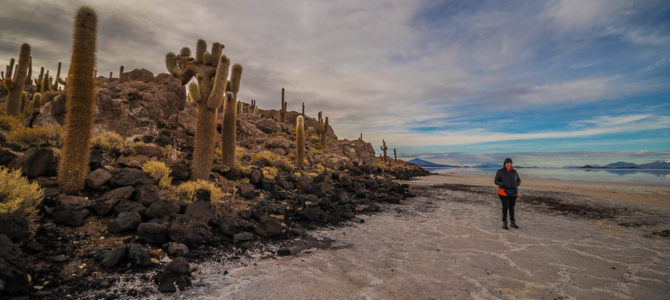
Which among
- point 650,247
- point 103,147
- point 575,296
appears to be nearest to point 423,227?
point 575,296

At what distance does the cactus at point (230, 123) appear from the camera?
39.6 ft

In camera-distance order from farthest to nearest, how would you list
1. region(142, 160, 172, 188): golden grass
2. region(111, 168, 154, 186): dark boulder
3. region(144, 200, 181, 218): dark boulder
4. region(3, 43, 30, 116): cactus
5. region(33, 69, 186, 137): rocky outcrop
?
region(3, 43, 30, 116): cactus < region(33, 69, 186, 137): rocky outcrop < region(142, 160, 172, 188): golden grass < region(111, 168, 154, 186): dark boulder < region(144, 200, 181, 218): dark boulder

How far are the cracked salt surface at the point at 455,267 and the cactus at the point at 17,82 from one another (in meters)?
22.2

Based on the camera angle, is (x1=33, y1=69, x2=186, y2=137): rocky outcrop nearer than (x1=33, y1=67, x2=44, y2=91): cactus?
Yes

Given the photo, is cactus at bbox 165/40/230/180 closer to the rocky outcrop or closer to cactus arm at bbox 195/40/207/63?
cactus arm at bbox 195/40/207/63

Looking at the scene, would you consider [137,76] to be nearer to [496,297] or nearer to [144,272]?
[144,272]

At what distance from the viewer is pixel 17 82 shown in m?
17.2

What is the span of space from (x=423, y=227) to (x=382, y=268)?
171 inches

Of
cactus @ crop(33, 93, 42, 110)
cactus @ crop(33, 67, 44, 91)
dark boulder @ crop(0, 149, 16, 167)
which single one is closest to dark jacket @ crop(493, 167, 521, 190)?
dark boulder @ crop(0, 149, 16, 167)

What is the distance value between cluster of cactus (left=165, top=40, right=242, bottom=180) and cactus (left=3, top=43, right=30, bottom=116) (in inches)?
541

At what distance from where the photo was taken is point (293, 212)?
9242 mm

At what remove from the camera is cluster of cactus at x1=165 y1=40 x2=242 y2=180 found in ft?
31.3

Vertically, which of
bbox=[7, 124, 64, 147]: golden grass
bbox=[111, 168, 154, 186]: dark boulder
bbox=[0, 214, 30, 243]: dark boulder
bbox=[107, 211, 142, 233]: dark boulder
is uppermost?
bbox=[7, 124, 64, 147]: golden grass

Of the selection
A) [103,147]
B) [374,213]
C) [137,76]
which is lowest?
[374,213]
